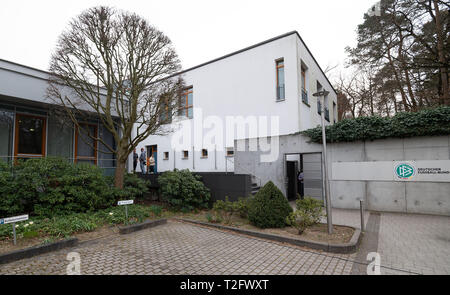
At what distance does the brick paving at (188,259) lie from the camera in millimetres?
4266

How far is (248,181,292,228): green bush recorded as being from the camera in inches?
267

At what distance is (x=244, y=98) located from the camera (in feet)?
48.1

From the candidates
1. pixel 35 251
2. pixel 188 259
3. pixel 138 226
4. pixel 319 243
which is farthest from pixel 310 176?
pixel 35 251

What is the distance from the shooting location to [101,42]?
9.09 meters

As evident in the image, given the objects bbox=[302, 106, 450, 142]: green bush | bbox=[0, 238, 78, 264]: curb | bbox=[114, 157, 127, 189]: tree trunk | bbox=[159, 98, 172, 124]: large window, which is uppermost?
bbox=[159, 98, 172, 124]: large window

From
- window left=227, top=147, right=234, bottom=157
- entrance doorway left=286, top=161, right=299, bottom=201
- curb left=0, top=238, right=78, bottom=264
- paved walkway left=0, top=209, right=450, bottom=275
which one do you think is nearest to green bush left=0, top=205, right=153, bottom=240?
curb left=0, top=238, right=78, bottom=264

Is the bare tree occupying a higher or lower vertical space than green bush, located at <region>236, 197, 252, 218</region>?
higher

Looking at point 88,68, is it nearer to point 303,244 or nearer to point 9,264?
point 9,264

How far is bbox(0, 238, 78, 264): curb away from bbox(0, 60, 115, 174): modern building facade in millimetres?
5543

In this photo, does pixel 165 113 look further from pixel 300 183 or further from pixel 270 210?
pixel 300 183

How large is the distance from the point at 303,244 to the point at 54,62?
10779 millimetres

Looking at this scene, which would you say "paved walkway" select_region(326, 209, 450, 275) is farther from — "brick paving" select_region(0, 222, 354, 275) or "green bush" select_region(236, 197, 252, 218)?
"green bush" select_region(236, 197, 252, 218)

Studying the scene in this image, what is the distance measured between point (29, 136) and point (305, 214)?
1416 cm

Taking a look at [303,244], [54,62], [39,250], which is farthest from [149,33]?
[303,244]
